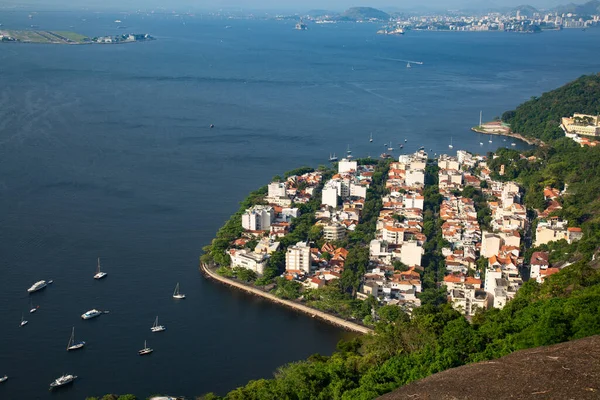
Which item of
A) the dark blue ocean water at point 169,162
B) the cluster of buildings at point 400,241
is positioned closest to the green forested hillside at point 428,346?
the dark blue ocean water at point 169,162

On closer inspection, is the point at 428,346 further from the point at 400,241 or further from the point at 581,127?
the point at 581,127

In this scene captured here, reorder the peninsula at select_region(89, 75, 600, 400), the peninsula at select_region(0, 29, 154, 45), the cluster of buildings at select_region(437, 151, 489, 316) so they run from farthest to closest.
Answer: the peninsula at select_region(0, 29, 154, 45) → the cluster of buildings at select_region(437, 151, 489, 316) → the peninsula at select_region(89, 75, 600, 400)

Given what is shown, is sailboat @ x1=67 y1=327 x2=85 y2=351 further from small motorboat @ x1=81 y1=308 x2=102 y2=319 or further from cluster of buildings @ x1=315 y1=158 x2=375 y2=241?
cluster of buildings @ x1=315 y1=158 x2=375 y2=241

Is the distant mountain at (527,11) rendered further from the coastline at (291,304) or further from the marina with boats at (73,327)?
the marina with boats at (73,327)

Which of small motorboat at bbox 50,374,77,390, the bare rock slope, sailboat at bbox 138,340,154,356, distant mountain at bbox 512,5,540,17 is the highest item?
distant mountain at bbox 512,5,540,17

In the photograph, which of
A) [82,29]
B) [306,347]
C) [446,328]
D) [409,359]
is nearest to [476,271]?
[306,347]

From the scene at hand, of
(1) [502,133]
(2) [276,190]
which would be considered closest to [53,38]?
(1) [502,133]

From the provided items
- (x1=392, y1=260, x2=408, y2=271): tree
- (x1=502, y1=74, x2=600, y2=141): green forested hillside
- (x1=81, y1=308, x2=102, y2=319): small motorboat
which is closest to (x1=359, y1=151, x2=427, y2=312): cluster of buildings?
(x1=392, y1=260, x2=408, y2=271): tree
